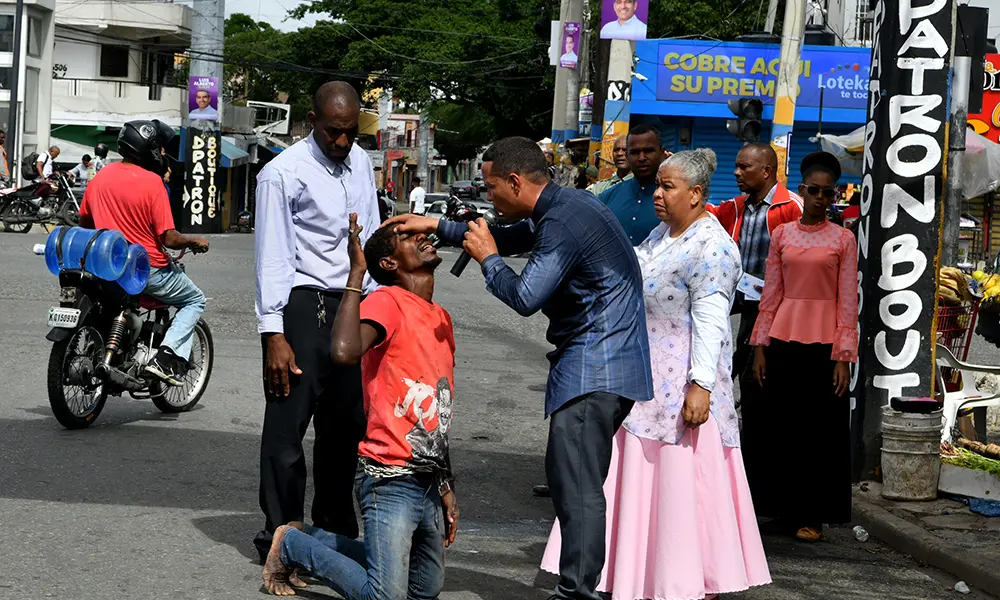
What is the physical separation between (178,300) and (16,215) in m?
20.3

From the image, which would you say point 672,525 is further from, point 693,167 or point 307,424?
point 307,424

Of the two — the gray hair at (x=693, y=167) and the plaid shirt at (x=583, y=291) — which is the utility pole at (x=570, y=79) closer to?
the gray hair at (x=693, y=167)

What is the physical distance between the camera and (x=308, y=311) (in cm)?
559

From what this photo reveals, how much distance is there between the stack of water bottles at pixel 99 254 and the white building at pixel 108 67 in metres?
41.9

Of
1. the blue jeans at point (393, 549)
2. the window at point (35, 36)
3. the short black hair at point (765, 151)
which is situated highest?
the window at point (35, 36)

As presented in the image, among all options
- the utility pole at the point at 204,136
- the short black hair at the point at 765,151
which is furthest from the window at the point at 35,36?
the short black hair at the point at 765,151

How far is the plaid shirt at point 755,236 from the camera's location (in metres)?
7.38

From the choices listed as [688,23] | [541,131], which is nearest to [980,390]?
[688,23]

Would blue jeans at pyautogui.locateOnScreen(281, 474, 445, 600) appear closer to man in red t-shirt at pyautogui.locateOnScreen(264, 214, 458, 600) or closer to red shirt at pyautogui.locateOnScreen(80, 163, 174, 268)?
man in red t-shirt at pyautogui.locateOnScreen(264, 214, 458, 600)

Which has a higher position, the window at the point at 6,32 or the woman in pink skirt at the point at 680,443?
the window at the point at 6,32

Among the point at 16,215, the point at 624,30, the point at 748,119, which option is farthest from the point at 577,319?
the point at 16,215

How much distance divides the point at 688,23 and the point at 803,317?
1593 inches

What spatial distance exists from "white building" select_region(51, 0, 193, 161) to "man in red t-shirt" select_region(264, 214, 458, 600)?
151 feet

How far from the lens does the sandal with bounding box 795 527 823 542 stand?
22.7 feet
